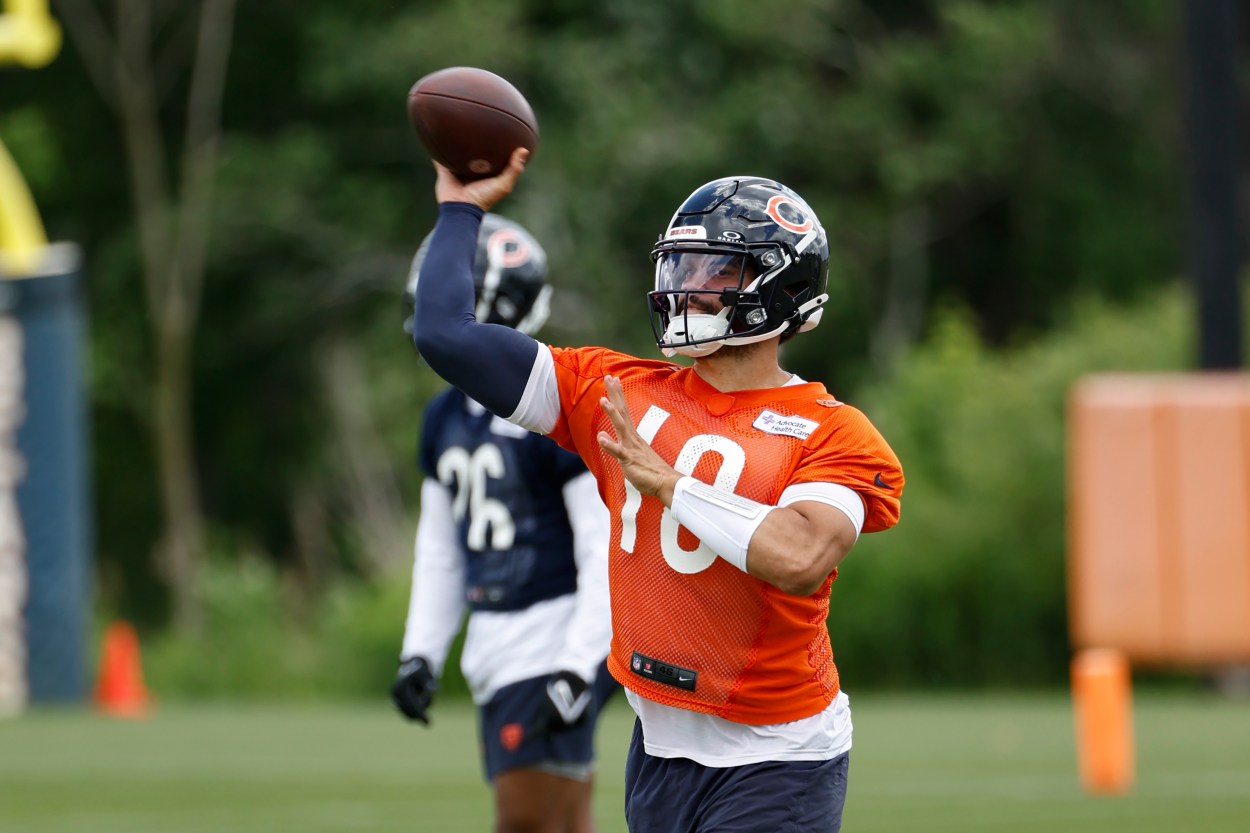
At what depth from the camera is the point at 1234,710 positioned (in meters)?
15.5

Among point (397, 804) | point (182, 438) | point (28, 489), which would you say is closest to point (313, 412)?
point (182, 438)

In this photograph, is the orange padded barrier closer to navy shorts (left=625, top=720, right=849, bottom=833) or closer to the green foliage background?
the green foliage background

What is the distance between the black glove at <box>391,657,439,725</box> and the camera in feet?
19.2

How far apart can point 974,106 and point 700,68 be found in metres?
3.80

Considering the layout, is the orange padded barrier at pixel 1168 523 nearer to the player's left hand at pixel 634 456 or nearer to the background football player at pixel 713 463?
the background football player at pixel 713 463

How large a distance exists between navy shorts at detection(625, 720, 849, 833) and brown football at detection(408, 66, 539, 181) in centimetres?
131

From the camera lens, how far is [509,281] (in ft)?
20.0

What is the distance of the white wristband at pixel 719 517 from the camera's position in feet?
13.3

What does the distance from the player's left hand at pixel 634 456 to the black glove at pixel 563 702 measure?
4.84ft

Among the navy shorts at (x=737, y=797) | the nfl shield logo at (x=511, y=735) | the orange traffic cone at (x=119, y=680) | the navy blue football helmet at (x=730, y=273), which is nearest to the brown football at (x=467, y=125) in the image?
the navy blue football helmet at (x=730, y=273)

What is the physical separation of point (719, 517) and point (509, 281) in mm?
2169

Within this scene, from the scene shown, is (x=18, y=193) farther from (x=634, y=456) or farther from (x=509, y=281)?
(x=634, y=456)

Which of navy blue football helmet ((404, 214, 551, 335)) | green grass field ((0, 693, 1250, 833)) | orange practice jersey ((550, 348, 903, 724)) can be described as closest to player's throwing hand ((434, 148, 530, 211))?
orange practice jersey ((550, 348, 903, 724))

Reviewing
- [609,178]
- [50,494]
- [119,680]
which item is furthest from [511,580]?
[609,178]
